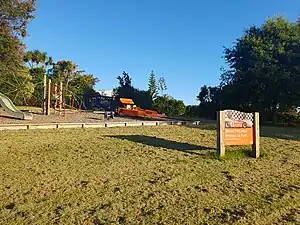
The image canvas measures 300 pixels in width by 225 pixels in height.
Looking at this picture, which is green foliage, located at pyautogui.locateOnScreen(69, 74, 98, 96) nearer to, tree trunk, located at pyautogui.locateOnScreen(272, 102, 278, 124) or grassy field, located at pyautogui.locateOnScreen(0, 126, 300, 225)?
tree trunk, located at pyautogui.locateOnScreen(272, 102, 278, 124)

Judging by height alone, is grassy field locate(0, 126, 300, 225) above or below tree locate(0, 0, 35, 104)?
below

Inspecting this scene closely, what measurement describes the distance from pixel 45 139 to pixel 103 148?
81.4 inches

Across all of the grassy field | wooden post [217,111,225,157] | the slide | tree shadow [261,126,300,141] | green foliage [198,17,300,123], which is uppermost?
green foliage [198,17,300,123]

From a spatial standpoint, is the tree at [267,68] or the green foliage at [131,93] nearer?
the tree at [267,68]

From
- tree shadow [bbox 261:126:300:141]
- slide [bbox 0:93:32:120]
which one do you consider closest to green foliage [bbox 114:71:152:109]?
slide [bbox 0:93:32:120]

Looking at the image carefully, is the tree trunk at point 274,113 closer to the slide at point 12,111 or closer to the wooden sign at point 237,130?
the wooden sign at point 237,130

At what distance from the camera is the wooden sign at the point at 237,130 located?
6297 millimetres

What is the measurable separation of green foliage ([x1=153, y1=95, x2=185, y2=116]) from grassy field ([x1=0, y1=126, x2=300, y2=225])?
2160 centimetres

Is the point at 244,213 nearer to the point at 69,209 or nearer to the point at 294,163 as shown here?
the point at 69,209

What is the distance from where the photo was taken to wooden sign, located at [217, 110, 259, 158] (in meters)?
6.30

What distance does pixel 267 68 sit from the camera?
16594mm

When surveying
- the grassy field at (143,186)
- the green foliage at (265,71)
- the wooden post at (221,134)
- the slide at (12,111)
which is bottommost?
the grassy field at (143,186)

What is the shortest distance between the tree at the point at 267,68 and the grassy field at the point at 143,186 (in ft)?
36.1

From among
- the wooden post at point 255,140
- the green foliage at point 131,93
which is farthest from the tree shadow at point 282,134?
the green foliage at point 131,93
